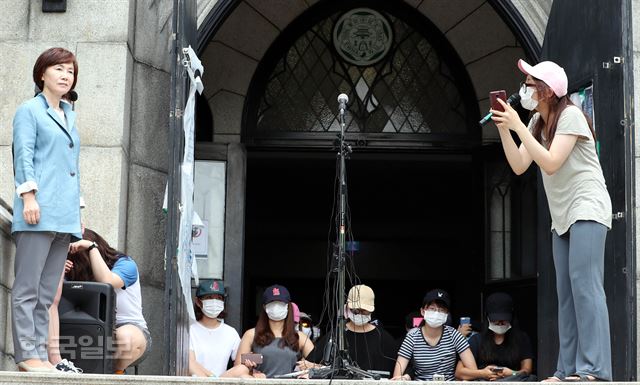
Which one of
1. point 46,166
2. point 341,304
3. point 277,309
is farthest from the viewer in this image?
point 277,309

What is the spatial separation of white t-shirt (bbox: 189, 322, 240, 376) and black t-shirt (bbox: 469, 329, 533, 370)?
198 cm

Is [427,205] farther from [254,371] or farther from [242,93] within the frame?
[254,371]

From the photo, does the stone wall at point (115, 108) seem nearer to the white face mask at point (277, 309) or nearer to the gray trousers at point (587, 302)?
the white face mask at point (277, 309)

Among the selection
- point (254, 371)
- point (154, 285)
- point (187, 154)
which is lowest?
point (254, 371)

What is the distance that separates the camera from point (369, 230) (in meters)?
20.4

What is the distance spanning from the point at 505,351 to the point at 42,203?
4711mm

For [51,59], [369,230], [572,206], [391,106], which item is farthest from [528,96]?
[369,230]

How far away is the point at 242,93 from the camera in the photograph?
13484mm

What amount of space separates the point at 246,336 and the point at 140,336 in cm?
210

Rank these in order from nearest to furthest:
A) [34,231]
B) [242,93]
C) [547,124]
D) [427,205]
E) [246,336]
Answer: [34,231] → [547,124] → [246,336] → [242,93] → [427,205]

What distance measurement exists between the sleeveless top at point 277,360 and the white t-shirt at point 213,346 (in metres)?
0.44

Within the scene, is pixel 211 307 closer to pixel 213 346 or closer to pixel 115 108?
pixel 213 346

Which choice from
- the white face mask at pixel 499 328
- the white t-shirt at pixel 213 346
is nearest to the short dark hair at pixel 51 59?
the white t-shirt at pixel 213 346

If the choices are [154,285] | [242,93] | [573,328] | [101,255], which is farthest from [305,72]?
[573,328]
